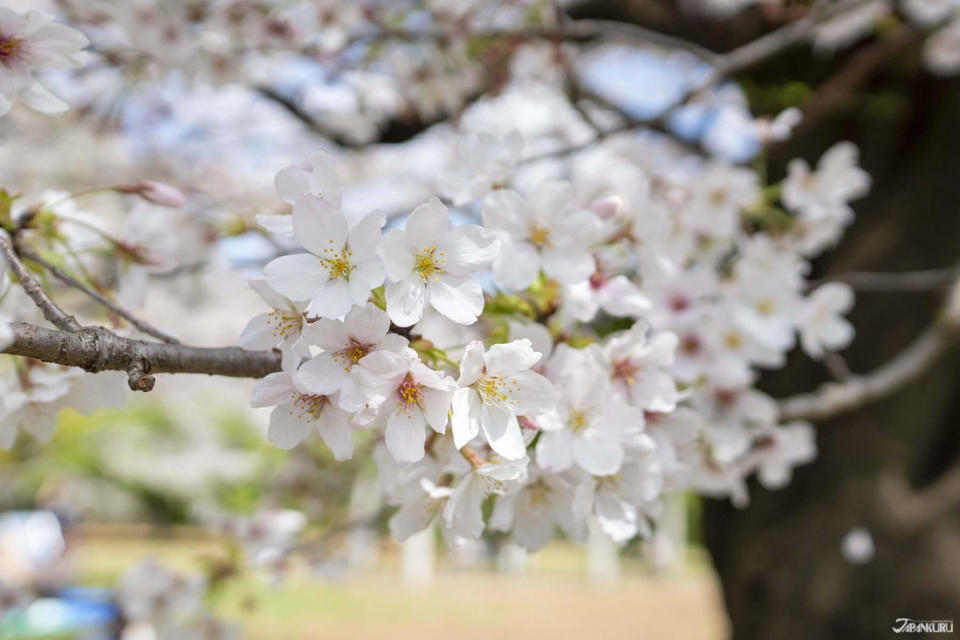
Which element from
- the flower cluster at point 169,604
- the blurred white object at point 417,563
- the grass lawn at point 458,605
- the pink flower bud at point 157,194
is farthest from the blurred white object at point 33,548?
the blurred white object at point 417,563

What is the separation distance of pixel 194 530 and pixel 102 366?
48.8ft

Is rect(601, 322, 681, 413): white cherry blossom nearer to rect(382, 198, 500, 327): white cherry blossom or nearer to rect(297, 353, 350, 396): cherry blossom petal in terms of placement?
rect(382, 198, 500, 327): white cherry blossom

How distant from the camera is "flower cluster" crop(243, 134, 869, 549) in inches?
28.8

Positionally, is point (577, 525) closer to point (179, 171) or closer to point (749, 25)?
point (749, 25)

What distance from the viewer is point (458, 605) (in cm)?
925

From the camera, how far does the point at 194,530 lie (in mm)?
14000

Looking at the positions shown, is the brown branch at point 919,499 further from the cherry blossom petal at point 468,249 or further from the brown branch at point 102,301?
the brown branch at point 102,301

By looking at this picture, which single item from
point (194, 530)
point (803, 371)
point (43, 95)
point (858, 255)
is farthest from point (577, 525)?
point (194, 530)

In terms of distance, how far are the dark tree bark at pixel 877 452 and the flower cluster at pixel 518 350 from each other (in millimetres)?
1418

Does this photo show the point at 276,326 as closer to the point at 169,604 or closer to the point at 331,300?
the point at 331,300

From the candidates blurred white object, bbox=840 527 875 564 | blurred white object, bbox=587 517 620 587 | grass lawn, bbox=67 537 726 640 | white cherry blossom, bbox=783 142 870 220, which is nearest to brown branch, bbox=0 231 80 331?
white cherry blossom, bbox=783 142 870 220

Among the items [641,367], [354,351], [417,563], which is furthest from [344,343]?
[417,563]

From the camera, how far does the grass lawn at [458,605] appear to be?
7.35 metres

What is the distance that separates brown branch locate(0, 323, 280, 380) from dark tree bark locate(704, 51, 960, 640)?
2.45m
